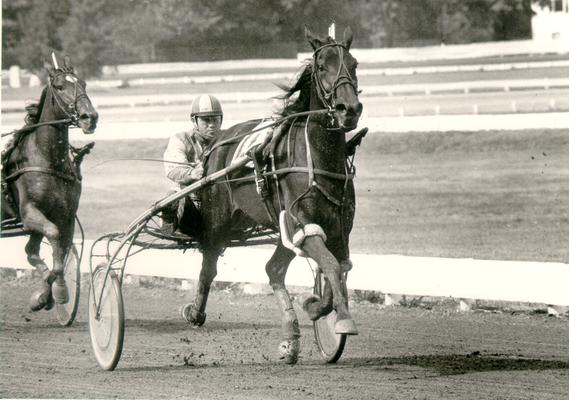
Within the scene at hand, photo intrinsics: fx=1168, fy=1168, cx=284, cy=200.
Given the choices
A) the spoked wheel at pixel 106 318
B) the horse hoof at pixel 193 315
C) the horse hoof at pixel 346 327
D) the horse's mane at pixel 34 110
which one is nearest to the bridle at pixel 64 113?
the horse's mane at pixel 34 110

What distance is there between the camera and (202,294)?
8078 millimetres

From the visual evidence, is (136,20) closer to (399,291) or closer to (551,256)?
(551,256)

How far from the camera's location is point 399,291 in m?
10.3

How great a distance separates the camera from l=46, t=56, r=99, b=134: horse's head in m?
8.93

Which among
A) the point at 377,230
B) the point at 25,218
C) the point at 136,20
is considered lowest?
the point at 377,230

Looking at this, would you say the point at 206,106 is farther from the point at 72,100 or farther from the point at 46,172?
the point at 46,172

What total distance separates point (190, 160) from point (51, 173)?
155cm

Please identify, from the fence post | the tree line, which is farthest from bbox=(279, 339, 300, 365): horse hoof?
the fence post

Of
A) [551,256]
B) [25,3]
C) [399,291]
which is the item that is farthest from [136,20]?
[399,291]

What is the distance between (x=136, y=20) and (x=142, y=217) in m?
11.3

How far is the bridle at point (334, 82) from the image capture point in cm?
649

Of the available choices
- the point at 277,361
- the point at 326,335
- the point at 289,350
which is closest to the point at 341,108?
the point at 289,350

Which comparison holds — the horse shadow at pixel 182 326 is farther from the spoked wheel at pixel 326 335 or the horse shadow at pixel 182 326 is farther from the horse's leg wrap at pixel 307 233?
the horse's leg wrap at pixel 307 233

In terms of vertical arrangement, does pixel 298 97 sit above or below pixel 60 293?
above
